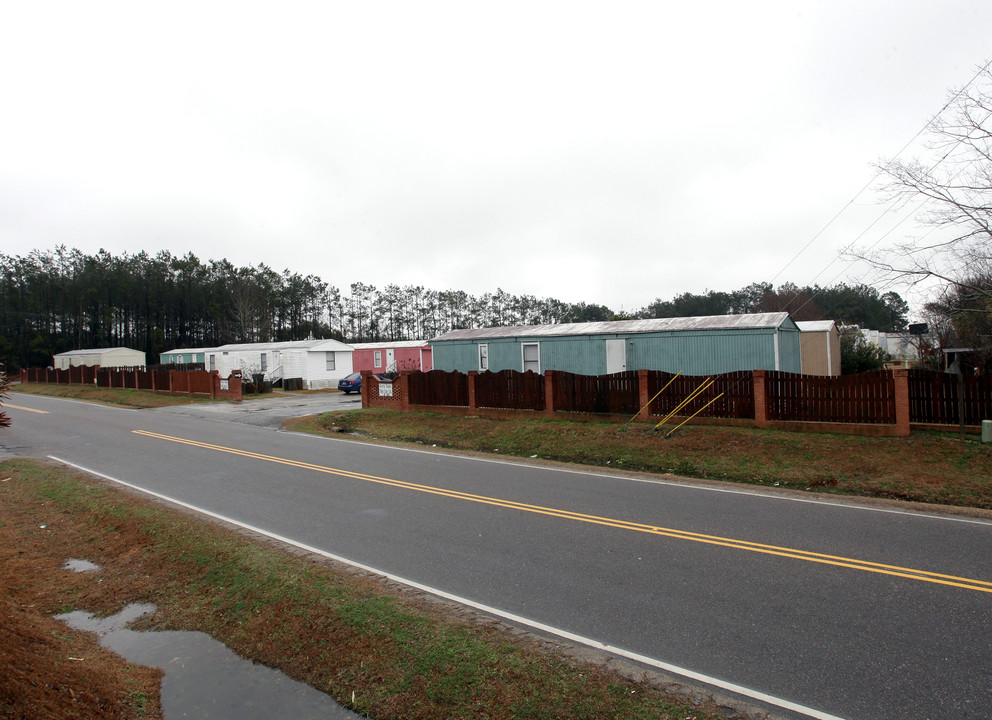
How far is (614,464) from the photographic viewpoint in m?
13.9

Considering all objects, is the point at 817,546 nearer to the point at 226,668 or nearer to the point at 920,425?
the point at 226,668

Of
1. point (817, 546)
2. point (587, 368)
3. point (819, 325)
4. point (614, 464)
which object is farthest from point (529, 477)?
point (819, 325)

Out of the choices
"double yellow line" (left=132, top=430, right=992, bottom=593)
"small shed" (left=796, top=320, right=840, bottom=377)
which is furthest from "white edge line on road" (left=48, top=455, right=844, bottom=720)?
"small shed" (left=796, top=320, right=840, bottom=377)

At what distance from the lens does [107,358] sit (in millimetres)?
56688

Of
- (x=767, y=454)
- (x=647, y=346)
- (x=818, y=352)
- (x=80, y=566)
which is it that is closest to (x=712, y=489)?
(x=767, y=454)

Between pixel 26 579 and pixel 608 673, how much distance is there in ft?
21.0

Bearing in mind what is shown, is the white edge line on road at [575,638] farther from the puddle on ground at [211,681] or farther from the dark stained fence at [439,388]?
the dark stained fence at [439,388]

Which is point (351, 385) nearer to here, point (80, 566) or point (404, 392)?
point (404, 392)

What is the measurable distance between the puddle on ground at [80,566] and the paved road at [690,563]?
1978mm

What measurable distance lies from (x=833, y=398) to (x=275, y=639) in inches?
536

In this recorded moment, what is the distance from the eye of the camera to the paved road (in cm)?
434

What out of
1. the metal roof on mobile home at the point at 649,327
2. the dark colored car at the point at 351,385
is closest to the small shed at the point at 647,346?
the metal roof on mobile home at the point at 649,327

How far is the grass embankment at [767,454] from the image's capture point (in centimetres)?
1059

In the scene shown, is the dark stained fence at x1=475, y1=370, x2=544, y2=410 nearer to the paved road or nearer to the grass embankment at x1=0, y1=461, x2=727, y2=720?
the paved road
